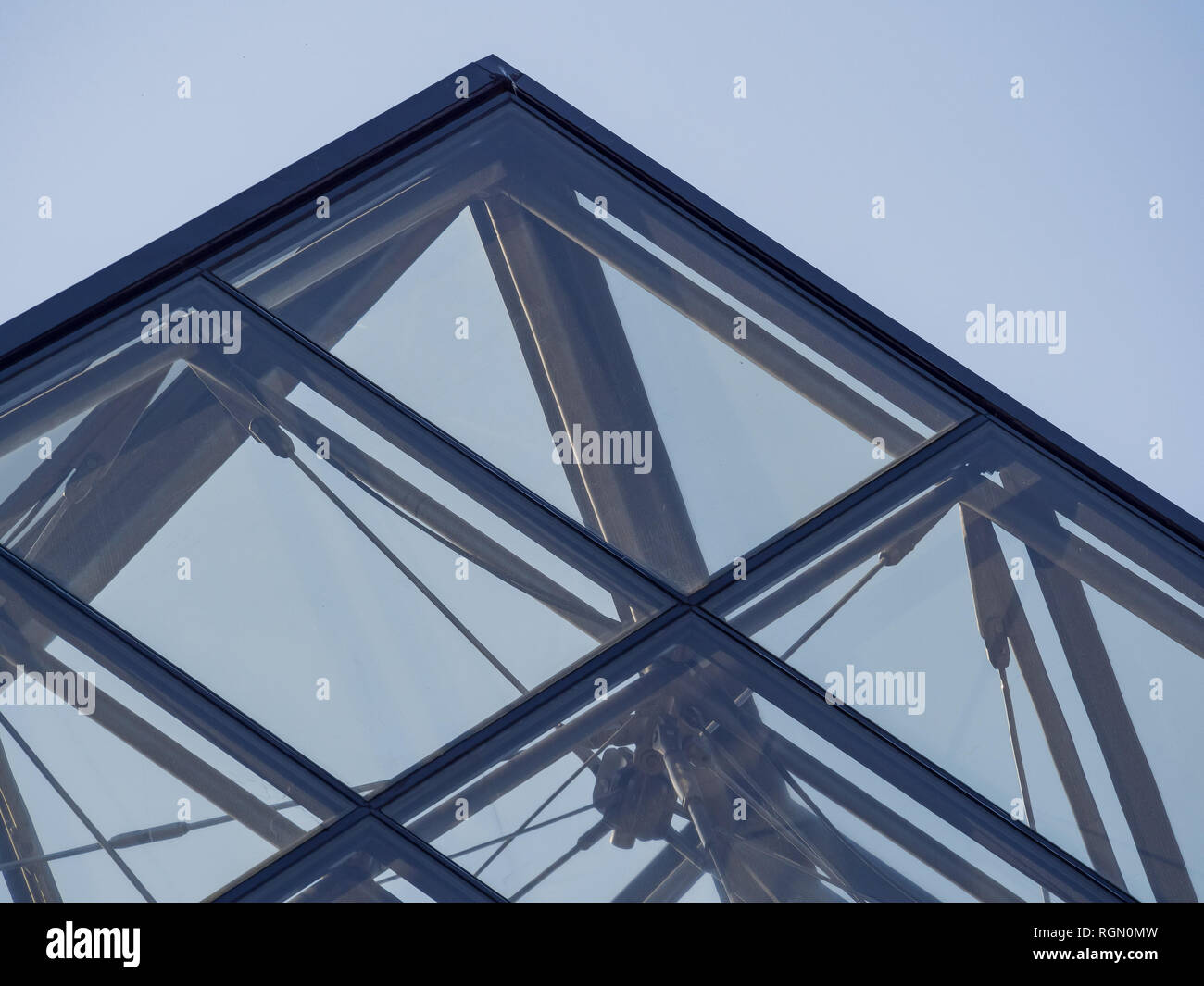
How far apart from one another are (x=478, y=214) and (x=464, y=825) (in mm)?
3139

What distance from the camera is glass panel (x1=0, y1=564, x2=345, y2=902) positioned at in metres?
4.54

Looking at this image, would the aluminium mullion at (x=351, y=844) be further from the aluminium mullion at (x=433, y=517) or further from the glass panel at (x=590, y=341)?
the glass panel at (x=590, y=341)

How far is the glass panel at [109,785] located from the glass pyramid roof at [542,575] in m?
0.01

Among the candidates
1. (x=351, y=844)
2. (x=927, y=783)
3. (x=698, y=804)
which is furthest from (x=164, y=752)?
(x=927, y=783)

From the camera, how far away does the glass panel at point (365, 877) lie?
4.37m

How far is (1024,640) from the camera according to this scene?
565cm

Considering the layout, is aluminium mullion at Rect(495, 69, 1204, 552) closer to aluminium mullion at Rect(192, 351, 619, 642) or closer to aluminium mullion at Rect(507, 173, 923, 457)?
aluminium mullion at Rect(507, 173, 923, 457)

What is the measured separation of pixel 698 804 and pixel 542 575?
1.18 meters

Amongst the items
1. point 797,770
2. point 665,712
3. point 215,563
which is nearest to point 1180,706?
point 797,770

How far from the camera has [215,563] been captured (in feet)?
17.3

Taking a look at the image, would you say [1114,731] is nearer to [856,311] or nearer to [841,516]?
[841,516]
